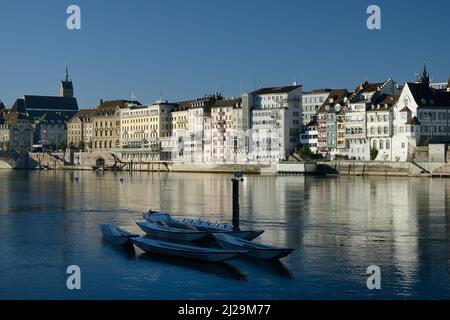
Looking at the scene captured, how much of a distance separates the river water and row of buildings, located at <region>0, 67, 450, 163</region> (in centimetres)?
4692

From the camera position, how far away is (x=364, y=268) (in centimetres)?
2962

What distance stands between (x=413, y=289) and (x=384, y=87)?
91774 millimetres

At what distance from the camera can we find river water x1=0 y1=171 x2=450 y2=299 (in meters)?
26.4

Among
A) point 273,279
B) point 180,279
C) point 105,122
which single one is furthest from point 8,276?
point 105,122

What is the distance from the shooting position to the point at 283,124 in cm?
12538

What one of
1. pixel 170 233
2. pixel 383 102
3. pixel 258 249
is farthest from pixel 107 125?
pixel 258 249

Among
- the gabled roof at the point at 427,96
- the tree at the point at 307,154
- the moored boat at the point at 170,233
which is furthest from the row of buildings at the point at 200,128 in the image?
the moored boat at the point at 170,233

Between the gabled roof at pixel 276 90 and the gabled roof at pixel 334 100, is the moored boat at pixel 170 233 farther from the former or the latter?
the gabled roof at pixel 276 90

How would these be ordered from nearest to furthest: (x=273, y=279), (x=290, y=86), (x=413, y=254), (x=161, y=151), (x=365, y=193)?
(x=273, y=279) → (x=413, y=254) → (x=365, y=193) → (x=290, y=86) → (x=161, y=151)

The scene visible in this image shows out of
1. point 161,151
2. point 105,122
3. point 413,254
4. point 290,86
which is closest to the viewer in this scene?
point 413,254

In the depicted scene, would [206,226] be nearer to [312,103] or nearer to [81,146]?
[312,103]

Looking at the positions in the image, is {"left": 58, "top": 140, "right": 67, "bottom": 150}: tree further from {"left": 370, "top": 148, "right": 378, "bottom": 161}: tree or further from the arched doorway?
{"left": 370, "top": 148, "right": 378, "bottom": 161}: tree

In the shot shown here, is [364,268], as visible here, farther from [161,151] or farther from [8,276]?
[161,151]
